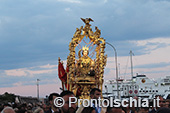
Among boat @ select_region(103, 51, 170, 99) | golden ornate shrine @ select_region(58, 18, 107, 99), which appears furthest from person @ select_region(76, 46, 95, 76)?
boat @ select_region(103, 51, 170, 99)

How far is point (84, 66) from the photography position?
22.7 meters

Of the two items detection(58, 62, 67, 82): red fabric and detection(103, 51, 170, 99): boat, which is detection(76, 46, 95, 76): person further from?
detection(103, 51, 170, 99): boat

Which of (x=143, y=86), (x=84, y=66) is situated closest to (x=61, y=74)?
(x=84, y=66)

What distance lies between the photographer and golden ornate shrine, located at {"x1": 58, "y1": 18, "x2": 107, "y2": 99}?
22688mm

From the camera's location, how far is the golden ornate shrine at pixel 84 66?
74.4 feet

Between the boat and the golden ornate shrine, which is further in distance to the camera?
the boat

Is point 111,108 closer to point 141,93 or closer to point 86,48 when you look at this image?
point 86,48

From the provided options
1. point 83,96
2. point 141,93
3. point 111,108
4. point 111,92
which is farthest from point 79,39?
point 111,92

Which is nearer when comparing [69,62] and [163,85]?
[69,62]

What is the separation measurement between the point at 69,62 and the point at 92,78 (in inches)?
80.7

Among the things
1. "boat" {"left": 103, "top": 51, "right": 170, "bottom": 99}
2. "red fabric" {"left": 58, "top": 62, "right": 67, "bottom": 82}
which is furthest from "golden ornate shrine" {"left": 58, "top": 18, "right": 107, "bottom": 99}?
"boat" {"left": 103, "top": 51, "right": 170, "bottom": 99}

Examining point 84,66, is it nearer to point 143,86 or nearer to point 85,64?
point 85,64

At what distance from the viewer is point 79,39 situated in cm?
2323

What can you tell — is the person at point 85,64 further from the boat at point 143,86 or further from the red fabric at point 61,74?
the boat at point 143,86
